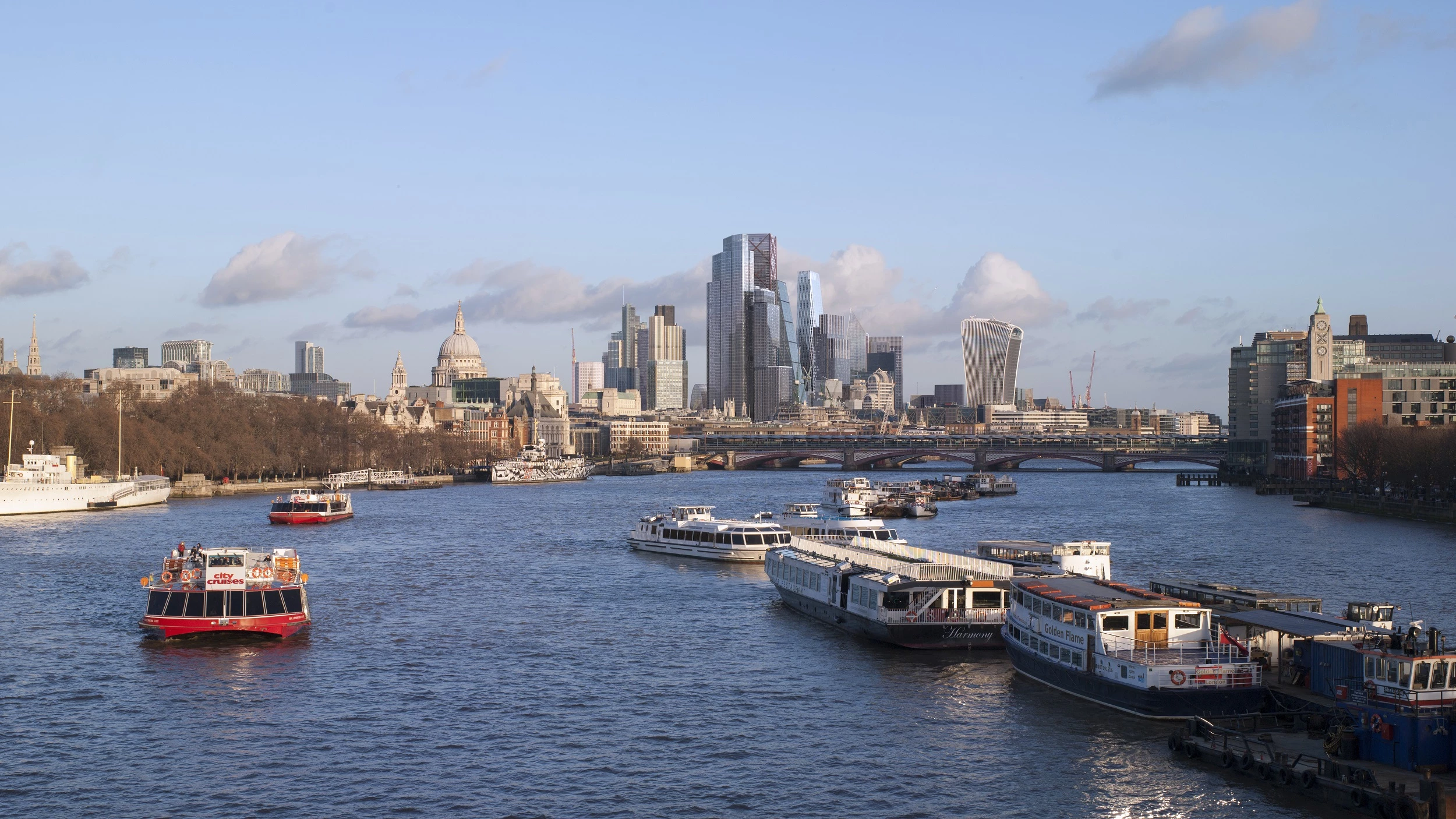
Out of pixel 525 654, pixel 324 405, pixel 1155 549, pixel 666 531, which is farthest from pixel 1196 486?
pixel 525 654

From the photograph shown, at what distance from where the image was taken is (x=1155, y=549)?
3118 inches

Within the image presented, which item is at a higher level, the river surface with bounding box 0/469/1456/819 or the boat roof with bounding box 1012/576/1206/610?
the boat roof with bounding box 1012/576/1206/610

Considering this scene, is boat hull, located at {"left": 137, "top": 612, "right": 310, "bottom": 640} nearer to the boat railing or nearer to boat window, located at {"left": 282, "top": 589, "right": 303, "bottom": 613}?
boat window, located at {"left": 282, "top": 589, "right": 303, "bottom": 613}

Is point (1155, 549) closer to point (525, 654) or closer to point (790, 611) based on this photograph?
point (790, 611)

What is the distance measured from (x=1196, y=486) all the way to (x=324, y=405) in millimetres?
116671

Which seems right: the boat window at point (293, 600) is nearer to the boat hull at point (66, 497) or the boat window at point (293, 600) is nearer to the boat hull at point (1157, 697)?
the boat hull at point (1157, 697)

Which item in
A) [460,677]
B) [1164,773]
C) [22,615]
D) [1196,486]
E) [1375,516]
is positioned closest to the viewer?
[1164,773]

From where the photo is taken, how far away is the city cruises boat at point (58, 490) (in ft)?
339

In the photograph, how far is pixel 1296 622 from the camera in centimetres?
3781

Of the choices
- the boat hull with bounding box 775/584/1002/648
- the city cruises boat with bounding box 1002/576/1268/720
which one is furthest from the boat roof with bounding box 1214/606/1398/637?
the boat hull with bounding box 775/584/1002/648

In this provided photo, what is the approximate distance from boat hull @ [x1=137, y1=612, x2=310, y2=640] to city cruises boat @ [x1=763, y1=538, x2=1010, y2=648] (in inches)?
781

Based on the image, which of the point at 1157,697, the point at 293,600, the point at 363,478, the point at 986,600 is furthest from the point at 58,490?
the point at 1157,697

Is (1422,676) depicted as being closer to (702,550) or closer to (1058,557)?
(1058,557)

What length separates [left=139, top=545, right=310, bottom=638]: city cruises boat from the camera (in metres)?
46.4
